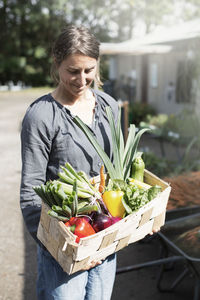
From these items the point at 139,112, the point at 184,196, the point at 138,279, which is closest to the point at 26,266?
the point at 138,279

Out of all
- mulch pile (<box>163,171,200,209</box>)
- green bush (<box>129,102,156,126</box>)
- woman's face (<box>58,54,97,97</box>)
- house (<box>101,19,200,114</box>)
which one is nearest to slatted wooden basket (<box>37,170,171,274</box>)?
woman's face (<box>58,54,97,97</box>)

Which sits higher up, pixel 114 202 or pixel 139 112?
pixel 114 202

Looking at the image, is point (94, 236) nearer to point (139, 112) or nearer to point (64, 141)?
point (64, 141)

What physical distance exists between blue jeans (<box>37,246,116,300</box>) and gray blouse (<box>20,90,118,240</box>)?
7.1 inches

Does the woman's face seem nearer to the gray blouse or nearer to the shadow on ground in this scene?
the gray blouse

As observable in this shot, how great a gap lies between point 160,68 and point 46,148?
11.3m

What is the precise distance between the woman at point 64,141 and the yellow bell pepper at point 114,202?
0.76 ft

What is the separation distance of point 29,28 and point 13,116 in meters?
19.4

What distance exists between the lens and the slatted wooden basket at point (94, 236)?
1.25m

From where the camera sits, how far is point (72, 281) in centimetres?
158

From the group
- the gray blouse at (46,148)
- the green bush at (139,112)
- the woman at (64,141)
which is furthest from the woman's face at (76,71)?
the green bush at (139,112)

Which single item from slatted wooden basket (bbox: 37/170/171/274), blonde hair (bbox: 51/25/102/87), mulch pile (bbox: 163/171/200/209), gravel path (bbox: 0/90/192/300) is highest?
blonde hair (bbox: 51/25/102/87)

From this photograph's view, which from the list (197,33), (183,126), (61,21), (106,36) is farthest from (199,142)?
(61,21)

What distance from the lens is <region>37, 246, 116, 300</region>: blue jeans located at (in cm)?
157
